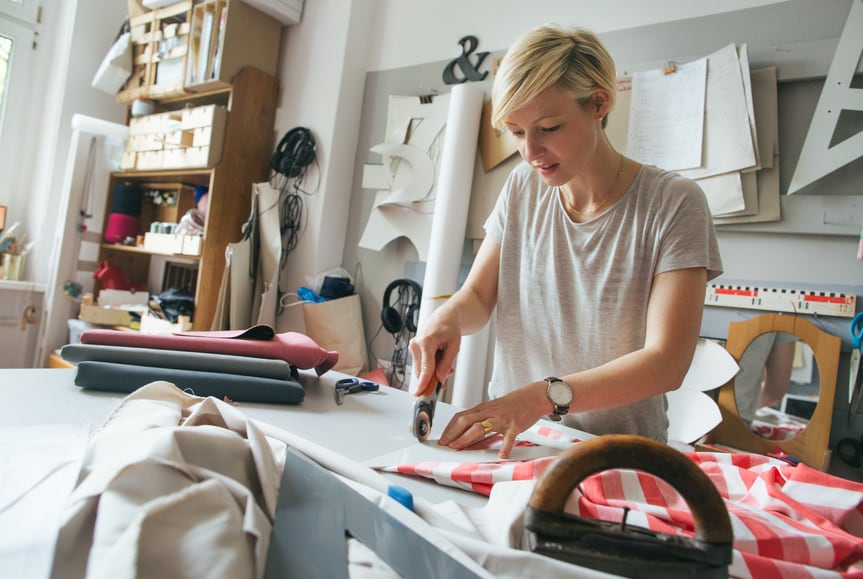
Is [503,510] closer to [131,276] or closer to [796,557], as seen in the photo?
[796,557]

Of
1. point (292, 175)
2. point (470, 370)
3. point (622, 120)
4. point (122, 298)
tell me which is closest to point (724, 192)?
point (622, 120)

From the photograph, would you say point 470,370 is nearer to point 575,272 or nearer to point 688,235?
point 575,272

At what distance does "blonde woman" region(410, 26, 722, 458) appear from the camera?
0.92 meters

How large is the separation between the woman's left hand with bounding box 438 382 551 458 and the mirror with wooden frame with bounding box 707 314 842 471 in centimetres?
122

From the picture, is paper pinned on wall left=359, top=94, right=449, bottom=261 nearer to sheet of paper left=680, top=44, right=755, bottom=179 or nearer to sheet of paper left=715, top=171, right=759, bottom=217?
sheet of paper left=680, top=44, right=755, bottom=179

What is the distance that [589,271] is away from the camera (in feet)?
3.84

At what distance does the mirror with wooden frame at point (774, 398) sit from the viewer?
1.66 m

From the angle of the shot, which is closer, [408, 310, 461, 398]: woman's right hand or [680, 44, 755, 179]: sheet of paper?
[408, 310, 461, 398]: woman's right hand

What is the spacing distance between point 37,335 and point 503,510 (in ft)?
12.7

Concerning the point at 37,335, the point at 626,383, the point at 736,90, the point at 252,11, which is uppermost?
the point at 252,11

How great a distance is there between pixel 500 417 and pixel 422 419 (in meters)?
0.13

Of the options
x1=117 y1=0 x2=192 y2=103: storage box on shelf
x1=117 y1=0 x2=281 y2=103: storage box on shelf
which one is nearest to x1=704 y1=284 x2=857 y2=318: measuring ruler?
x1=117 y1=0 x2=281 y2=103: storage box on shelf

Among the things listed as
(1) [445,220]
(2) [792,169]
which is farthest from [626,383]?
(1) [445,220]

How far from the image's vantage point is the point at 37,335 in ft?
11.3
